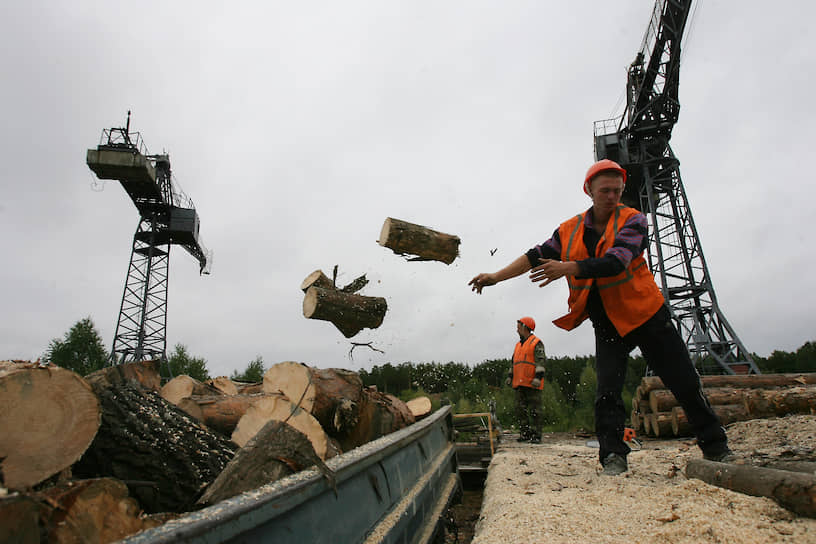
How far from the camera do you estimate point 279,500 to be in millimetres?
1098

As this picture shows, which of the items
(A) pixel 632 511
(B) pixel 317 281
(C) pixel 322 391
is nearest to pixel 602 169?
(A) pixel 632 511

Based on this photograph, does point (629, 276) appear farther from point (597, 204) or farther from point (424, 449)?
point (424, 449)

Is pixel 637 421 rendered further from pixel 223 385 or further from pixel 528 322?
pixel 223 385

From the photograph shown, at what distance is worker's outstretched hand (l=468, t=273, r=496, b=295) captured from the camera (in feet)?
11.5

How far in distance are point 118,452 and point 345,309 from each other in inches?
91.7

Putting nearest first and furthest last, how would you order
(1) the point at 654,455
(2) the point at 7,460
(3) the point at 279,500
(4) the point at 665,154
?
(3) the point at 279,500 < (2) the point at 7,460 < (1) the point at 654,455 < (4) the point at 665,154

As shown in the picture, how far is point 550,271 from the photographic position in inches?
110

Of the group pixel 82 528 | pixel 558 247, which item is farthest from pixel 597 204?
pixel 82 528

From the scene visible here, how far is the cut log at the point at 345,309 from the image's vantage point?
3.98 metres

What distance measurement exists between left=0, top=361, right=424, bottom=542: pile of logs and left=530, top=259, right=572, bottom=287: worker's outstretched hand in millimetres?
1572

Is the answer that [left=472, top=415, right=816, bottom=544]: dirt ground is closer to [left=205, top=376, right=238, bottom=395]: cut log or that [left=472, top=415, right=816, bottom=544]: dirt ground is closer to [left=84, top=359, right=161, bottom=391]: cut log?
[left=84, top=359, right=161, bottom=391]: cut log

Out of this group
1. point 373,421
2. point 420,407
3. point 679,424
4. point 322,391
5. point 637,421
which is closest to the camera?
point 322,391

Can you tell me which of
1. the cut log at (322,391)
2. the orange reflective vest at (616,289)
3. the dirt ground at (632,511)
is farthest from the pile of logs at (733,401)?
the cut log at (322,391)

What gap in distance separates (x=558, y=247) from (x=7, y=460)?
10.3 feet
